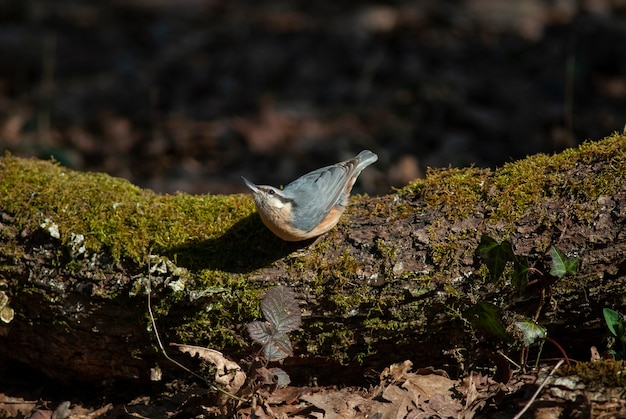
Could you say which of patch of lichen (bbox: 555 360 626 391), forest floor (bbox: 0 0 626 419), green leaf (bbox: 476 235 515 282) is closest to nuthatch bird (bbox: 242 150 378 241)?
green leaf (bbox: 476 235 515 282)

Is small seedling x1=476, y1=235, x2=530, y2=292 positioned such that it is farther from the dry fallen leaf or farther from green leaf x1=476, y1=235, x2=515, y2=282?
the dry fallen leaf

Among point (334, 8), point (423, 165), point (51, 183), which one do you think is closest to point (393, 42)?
point (334, 8)

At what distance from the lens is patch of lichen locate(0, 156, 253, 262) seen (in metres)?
3.57

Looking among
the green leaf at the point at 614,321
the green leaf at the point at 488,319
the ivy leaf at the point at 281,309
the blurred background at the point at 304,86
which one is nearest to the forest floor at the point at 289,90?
the blurred background at the point at 304,86

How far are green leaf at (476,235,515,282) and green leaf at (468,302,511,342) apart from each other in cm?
16

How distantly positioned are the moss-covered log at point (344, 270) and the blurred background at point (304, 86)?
8.47ft

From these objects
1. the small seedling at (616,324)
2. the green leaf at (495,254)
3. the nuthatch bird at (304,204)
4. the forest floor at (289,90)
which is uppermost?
the forest floor at (289,90)

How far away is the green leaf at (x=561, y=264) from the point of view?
3.10 m

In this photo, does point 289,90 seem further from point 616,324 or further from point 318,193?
point 616,324

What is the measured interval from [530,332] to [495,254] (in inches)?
17.3

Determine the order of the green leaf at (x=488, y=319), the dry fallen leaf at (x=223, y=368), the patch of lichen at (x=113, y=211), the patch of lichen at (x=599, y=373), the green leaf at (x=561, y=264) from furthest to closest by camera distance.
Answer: the patch of lichen at (x=113, y=211)
the dry fallen leaf at (x=223, y=368)
the green leaf at (x=488, y=319)
the green leaf at (x=561, y=264)
the patch of lichen at (x=599, y=373)

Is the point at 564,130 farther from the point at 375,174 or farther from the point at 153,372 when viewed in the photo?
the point at 153,372

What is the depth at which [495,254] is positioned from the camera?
315 cm

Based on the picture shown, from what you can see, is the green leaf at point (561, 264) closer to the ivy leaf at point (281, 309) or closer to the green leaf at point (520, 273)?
the green leaf at point (520, 273)
